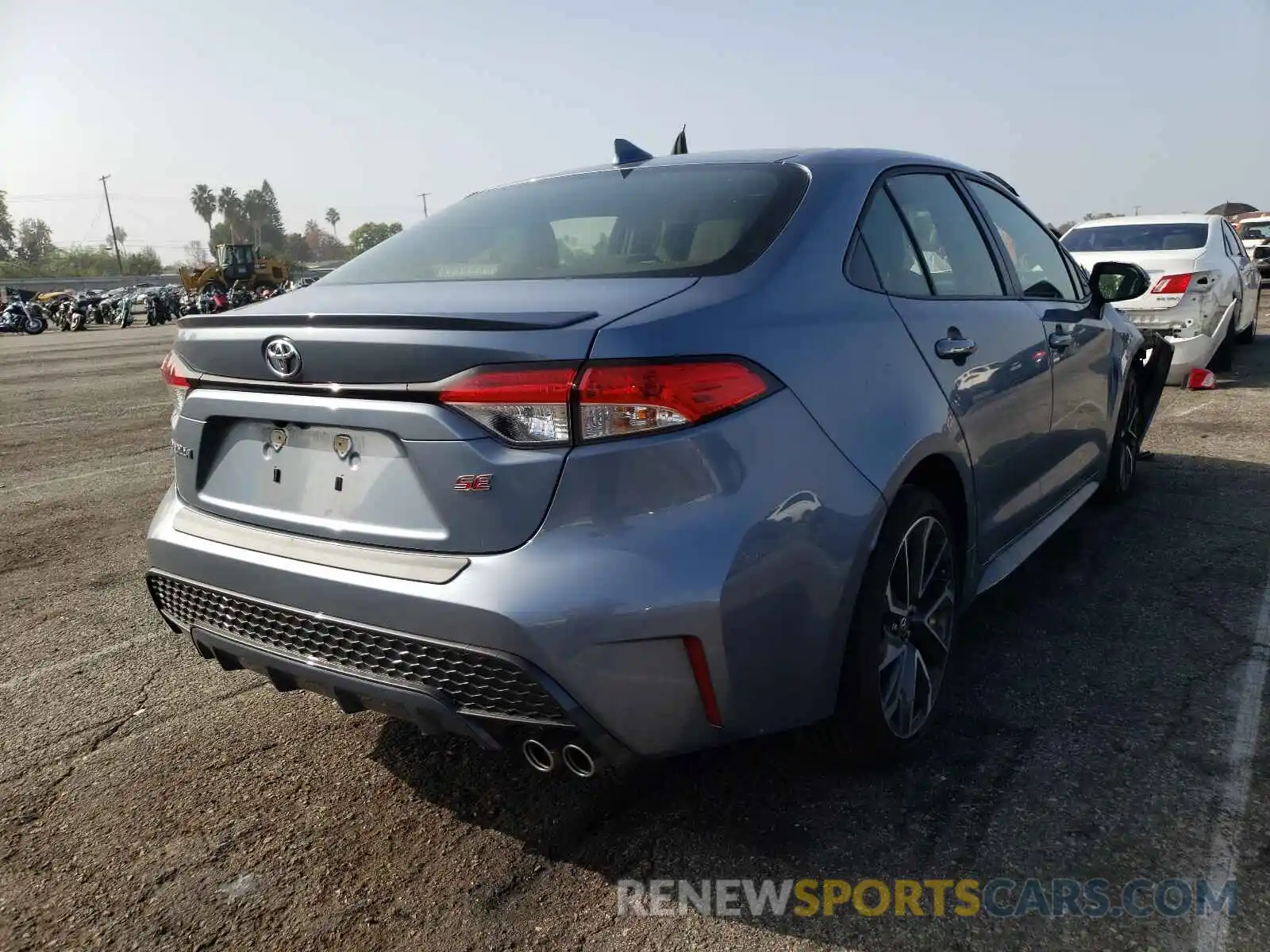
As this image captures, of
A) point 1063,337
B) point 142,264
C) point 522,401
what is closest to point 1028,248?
point 1063,337

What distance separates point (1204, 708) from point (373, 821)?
2.38 m

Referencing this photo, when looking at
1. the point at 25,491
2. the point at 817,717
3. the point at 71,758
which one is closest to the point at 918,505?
the point at 817,717

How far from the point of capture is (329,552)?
217cm

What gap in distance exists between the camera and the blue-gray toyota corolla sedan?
6.32 ft

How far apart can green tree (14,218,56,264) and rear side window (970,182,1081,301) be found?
14038 cm

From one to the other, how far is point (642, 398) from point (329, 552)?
79 cm

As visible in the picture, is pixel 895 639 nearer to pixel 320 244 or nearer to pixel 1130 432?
pixel 1130 432

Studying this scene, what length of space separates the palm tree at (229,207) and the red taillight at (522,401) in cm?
17778

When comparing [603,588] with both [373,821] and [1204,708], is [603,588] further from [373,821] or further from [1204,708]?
[1204,708]

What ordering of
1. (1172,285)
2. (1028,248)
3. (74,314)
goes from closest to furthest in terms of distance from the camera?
(1028,248), (1172,285), (74,314)

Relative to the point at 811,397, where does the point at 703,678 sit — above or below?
below

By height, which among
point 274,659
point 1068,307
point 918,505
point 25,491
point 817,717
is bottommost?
point 25,491

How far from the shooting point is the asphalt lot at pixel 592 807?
2.13 m

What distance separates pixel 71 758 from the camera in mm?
2896
